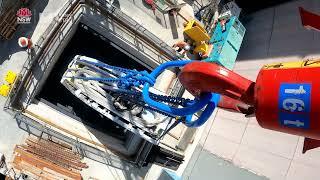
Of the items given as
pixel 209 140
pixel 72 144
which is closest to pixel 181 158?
pixel 209 140

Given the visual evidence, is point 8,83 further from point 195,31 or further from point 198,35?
point 198,35

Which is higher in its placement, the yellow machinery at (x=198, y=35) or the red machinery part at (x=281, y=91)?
the yellow machinery at (x=198, y=35)

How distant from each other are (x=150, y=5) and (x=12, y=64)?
13027 mm

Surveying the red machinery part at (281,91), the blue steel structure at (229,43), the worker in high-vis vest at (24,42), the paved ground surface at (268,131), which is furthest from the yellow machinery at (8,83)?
the red machinery part at (281,91)

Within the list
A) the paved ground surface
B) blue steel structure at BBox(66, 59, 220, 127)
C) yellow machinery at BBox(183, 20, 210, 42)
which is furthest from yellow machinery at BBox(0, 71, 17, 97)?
the paved ground surface

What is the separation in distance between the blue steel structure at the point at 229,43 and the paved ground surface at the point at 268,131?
1.08 m

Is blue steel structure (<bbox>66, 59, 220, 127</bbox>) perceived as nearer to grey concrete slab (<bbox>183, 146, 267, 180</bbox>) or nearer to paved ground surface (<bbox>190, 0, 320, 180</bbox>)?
paved ground surface (<bbox>190, 0, 320, 180</bbox>)

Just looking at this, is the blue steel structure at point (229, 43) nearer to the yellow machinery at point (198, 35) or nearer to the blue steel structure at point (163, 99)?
the yellow machinery at point (198, 35)

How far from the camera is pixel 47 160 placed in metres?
28.9

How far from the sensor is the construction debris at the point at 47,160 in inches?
1090

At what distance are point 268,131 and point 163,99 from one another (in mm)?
12188

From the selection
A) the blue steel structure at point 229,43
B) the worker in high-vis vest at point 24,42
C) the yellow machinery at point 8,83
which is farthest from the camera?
Result: the blue steel structure at point 229,43

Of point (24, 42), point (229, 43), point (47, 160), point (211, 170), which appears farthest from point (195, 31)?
point (47, 160)

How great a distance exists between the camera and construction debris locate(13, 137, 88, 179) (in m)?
27.7
